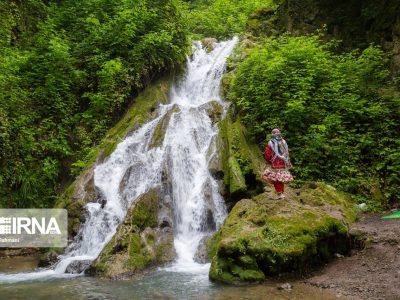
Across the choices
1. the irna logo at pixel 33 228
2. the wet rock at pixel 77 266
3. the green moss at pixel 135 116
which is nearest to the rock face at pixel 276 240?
the wet rock at pixel 77 266

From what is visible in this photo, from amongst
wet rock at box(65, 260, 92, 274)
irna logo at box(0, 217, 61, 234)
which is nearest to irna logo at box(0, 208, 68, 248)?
irna logo at box(0, 217, 61, 234)

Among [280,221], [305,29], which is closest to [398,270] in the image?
[280,221]

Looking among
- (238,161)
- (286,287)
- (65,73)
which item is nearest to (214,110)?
(238,161)

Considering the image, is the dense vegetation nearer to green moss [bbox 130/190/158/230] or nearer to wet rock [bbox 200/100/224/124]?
wet rock [bbox 200/100/224/124]

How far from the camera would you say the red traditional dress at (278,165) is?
9.48 m

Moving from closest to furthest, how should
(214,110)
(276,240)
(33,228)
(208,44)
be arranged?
1. (276,240)
2. (33,228)
3. (214,110)
4. (208,44)

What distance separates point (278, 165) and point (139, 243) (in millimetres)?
4037

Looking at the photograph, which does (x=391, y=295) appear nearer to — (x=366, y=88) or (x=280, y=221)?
(x=280, y=221)

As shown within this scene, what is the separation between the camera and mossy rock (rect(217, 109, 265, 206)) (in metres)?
11.5

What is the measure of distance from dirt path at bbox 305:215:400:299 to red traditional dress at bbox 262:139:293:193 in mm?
1934

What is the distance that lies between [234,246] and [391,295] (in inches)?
116

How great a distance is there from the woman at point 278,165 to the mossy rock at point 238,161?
183cm

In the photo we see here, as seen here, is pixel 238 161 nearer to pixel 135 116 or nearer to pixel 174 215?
pixel 174 215

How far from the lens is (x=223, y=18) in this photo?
26.8m
